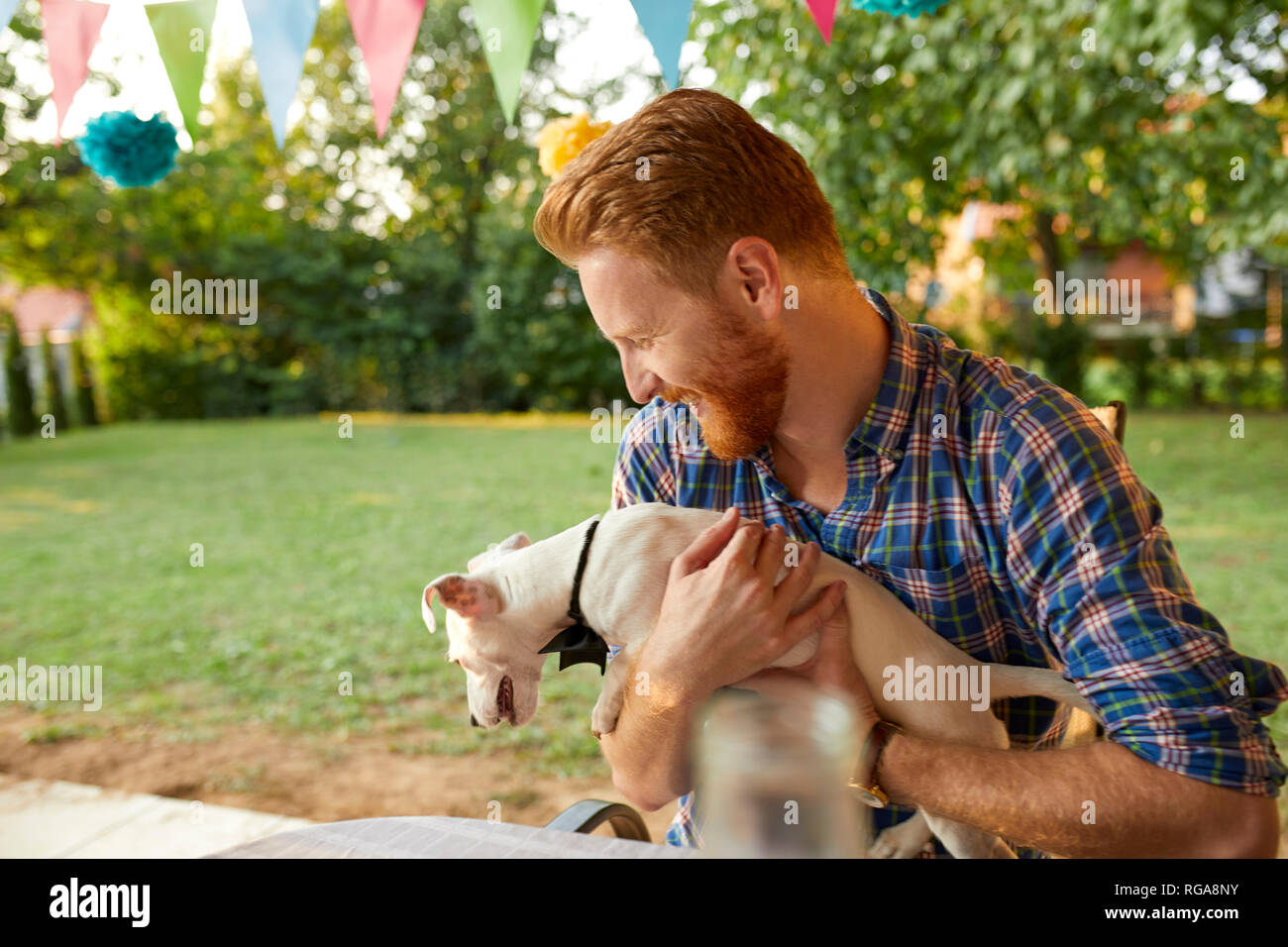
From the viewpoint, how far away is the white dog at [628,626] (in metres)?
1.64

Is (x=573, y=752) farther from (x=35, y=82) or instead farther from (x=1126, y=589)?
(x=35, y=82)

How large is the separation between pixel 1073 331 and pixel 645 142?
13.7 meters

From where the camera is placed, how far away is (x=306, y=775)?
415cm

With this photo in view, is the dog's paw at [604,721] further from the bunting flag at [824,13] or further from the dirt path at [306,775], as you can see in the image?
the dirt path at [306,775]

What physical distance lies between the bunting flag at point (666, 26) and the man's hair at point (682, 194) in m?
0.45

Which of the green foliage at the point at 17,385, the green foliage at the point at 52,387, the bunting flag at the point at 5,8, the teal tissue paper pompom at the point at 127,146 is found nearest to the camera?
the bunting flag at the point at 5,8

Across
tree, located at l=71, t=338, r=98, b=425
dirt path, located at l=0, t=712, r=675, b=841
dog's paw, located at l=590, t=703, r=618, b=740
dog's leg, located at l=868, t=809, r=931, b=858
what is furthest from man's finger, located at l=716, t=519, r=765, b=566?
tree, located at l=71, t=338, r=98, b=425

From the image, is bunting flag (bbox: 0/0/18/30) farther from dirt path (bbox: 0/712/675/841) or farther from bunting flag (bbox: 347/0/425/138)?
dirt path (bbox: 0/712/675/841)

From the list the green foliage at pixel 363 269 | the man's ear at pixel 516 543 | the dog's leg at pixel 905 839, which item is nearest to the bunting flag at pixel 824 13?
the man's ear at pixel 516 543

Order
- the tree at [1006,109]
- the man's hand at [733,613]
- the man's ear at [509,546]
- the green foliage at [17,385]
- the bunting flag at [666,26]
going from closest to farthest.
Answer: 1. the man's hand at [733,613]
2. the man's ear at [509,546]
3. the bunting flag at [666,26]
4. the tree at [1006,109]
5. the green foliage at [17,385]

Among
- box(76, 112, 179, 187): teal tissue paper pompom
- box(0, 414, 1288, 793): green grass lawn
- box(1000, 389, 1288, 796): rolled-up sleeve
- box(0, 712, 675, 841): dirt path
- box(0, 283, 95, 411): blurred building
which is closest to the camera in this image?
box(1000, 389, 1288, 796): rolled-up sleeve

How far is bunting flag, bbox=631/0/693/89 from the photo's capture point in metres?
2.07

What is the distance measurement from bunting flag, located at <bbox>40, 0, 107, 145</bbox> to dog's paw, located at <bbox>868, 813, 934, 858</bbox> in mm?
2416
